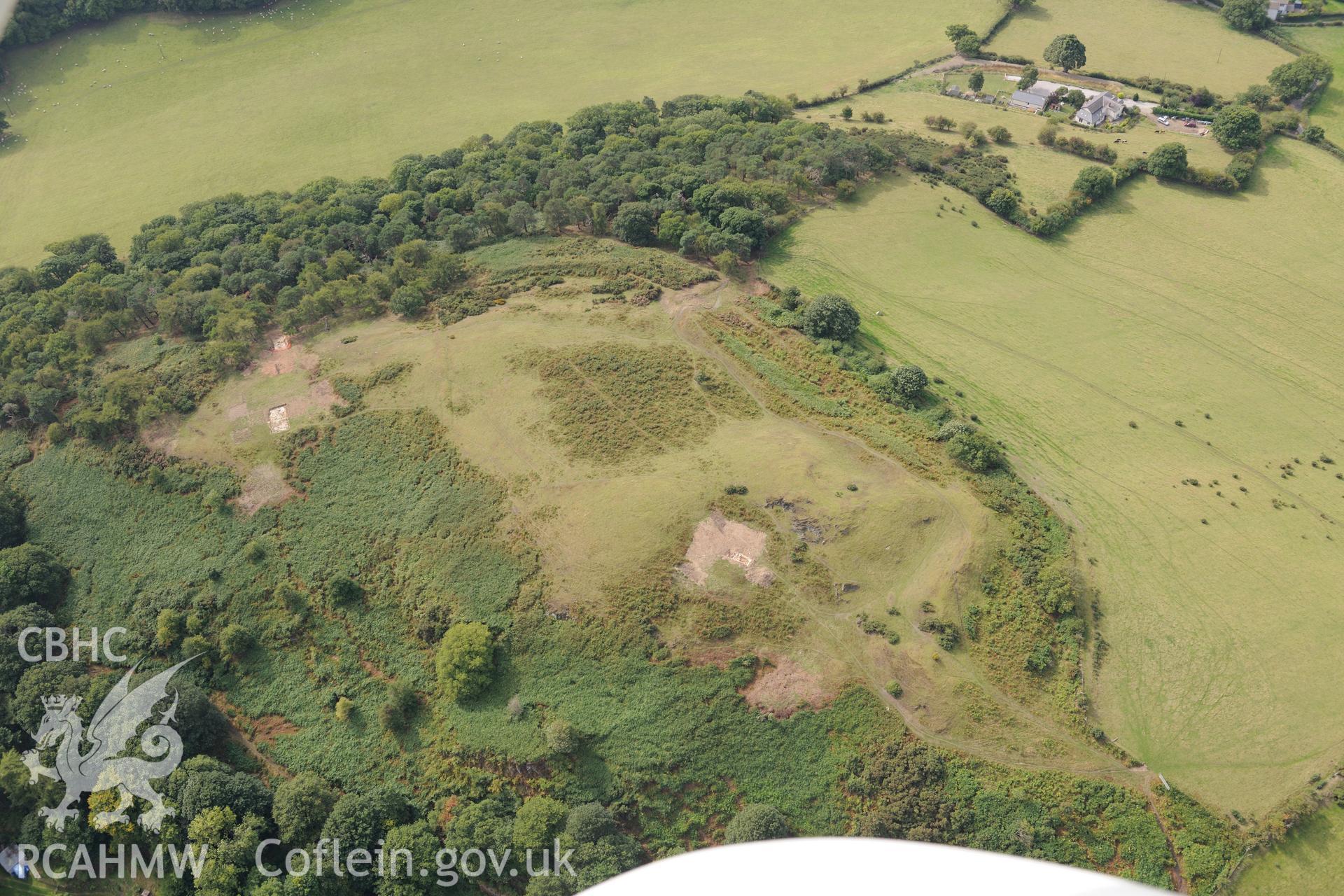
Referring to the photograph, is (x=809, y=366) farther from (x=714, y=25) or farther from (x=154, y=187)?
(x=154, y=187)

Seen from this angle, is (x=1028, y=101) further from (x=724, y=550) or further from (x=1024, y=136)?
(x=724, y=550)

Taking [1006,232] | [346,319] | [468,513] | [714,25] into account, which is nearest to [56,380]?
[346,319]

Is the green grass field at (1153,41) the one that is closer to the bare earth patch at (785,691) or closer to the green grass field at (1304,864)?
the green grass field at (1304,864)

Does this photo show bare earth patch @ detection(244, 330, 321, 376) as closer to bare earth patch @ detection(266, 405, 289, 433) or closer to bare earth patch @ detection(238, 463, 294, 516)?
bare earth patch @ detection(266, 405, 289, 433)

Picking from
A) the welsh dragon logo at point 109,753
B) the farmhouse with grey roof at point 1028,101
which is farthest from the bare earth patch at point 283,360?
the farmhouse with grey roof at point 1028,101

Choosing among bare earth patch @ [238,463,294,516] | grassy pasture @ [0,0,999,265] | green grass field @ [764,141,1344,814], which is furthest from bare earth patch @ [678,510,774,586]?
grassy pasture @ [0,0,999,265]
